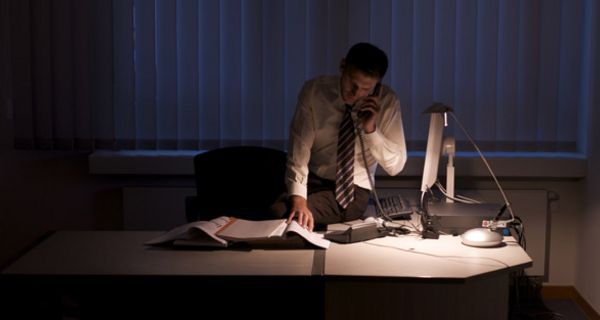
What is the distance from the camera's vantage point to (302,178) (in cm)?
289

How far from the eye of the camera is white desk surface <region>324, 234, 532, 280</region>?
209cm

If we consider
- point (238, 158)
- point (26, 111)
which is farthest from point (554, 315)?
point (26, 111)

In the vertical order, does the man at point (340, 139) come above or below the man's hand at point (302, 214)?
above

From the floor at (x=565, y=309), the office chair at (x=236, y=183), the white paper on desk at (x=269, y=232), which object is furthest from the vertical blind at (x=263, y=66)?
the white paper on desk at (x=269, y=232)

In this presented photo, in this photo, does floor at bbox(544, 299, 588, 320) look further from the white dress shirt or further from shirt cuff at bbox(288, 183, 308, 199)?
shirt cuff at bbox(288, 183, 308, 199)

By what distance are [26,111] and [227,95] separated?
1093 mm

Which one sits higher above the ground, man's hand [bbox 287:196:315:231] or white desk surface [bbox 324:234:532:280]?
man's hand [bbox 287:196:315:231]

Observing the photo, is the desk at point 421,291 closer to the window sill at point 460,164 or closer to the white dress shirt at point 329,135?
the white dress shirt at point 329,135

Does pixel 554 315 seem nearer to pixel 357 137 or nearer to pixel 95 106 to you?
pixel 357 137

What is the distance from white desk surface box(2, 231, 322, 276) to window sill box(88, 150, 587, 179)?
141cm

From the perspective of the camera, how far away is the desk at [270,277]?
2.06 m

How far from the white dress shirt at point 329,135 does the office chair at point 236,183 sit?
11.4 inches

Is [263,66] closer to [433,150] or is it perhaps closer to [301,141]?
[301,141]

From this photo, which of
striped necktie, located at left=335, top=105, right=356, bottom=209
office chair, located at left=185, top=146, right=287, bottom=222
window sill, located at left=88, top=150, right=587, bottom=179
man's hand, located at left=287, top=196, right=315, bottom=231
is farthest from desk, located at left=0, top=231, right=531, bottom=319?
window sill, located at left=88, top=150, right=587, bottom=179
